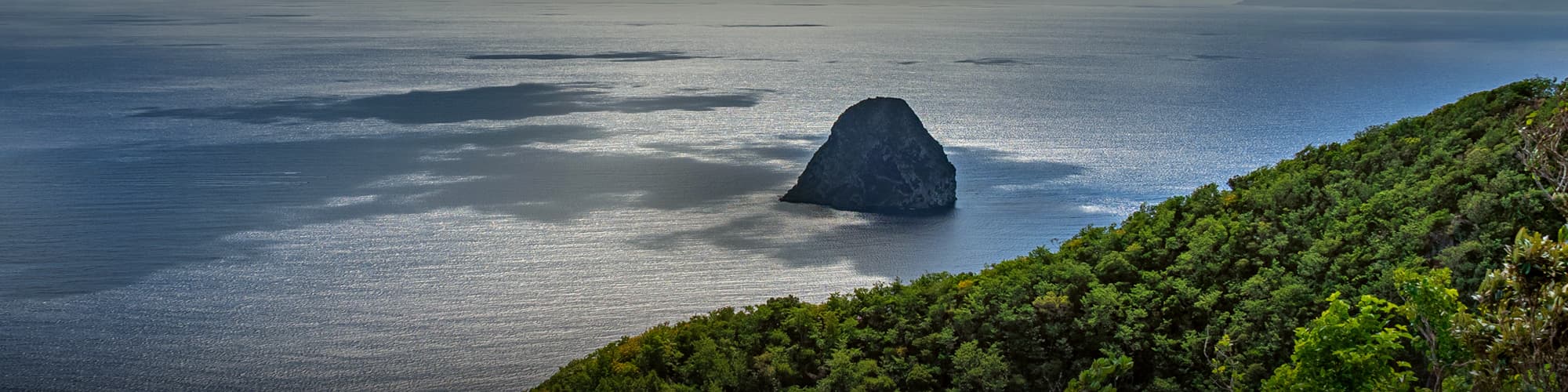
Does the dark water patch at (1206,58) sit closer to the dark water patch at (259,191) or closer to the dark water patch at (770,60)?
the dark water patch at (770,60)

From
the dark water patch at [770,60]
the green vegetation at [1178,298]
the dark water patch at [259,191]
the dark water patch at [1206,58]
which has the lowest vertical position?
the dark water patch at [259,191]

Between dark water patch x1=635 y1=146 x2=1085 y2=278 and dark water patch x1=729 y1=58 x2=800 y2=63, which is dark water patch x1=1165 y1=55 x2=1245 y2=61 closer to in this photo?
dark water patch x1=729 y1=58 x2=800 y2=63

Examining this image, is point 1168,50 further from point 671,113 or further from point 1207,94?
point 671,113

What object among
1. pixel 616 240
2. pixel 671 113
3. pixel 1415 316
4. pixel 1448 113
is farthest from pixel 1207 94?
pixel 1415 316

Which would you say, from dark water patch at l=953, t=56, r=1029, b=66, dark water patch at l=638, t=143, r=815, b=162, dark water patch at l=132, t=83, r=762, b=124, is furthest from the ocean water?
dark water patch at l=953, t=56, r=1029, b=66

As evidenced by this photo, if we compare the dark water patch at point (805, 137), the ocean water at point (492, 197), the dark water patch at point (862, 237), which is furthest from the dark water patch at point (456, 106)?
the dark water patch at point (862, 237)

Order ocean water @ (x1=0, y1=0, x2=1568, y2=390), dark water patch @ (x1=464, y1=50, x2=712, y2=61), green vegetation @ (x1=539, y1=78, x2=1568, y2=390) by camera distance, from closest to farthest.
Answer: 1. green vegetation @ (x1=539, y1=78, x2=1568, y2=390)
2. ocean water @ (x1=0, y1=0, x2=1568, y2=390)
3. dark water patch @ (x1=464, y1=50, x2=712, y2=61)
